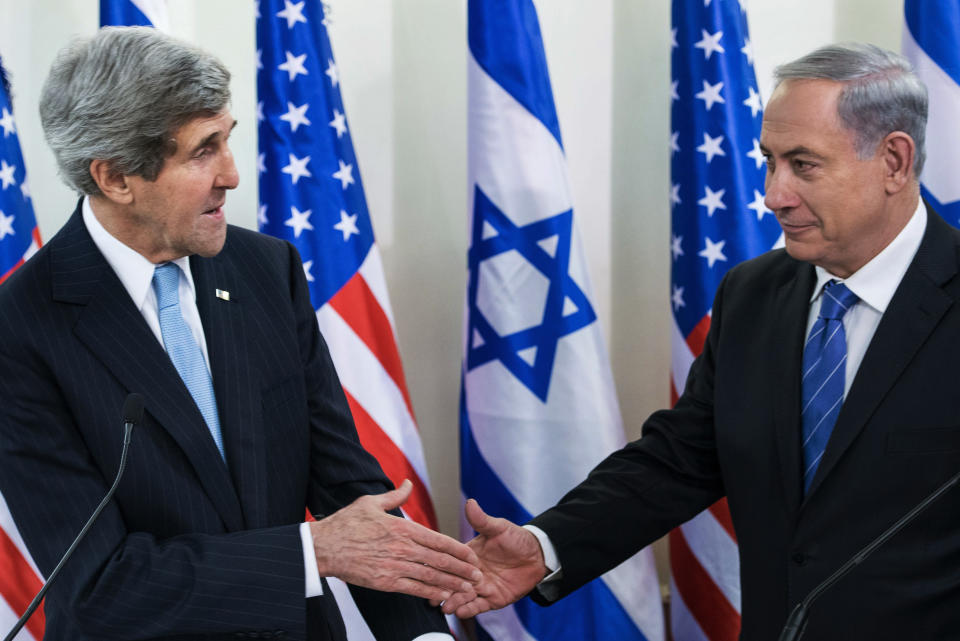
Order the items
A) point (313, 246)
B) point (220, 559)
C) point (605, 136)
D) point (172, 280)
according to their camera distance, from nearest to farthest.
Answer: point (220, 559) → point (172, 280) → point (313, 246) → point (605, 136)

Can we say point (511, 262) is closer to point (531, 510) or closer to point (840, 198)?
point (531, 510)

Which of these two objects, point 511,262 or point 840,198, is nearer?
point 840,198

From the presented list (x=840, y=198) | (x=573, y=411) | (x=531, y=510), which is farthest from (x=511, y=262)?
(x=840, y=198)

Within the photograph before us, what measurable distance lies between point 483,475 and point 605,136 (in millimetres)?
1205

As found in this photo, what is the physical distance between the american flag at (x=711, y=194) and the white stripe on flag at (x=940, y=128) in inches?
17.0

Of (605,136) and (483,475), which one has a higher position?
(605,136)

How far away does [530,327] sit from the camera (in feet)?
9.32

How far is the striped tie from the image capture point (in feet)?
5.82

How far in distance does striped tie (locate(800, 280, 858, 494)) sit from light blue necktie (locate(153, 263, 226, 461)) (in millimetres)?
1003

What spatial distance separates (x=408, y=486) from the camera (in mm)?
1700

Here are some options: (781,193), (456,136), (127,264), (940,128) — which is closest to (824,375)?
(781,193)

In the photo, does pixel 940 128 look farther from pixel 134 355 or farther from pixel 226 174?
pixel 134 355

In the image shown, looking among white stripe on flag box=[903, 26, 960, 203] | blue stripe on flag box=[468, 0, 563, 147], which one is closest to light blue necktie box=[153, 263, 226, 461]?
blue stripe on flag box=[468, 0, 563, 147]

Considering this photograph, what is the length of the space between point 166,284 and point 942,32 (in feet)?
7.21
